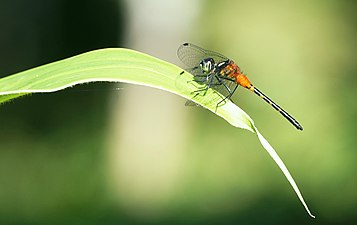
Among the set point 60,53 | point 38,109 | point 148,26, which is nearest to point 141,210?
point 148,26

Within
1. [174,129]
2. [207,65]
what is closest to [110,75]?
[207,65]

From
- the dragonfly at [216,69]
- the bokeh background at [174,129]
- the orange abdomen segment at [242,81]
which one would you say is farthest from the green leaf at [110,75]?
the bokeh background at [174,129]

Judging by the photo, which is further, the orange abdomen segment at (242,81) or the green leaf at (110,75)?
the orange abdomen segment at (242,81)

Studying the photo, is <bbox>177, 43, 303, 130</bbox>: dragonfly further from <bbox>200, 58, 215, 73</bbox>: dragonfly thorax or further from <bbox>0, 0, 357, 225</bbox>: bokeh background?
<bbox>0, 0, 357, 225</bbox>: bokeh background

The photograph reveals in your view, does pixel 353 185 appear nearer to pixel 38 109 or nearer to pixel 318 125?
pixel 318 125

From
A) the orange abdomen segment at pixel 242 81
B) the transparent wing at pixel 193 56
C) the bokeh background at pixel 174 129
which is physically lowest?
the orange abdomen segment at pixel 242 81

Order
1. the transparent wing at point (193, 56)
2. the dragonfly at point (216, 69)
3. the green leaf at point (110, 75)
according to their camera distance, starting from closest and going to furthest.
Answer: the green leaf at point (110, 75) → the dragonfly at point (216, 69) → the transparent wing at point (193, 56)

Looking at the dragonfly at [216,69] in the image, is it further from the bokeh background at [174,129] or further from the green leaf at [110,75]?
the bokeh background at [174,129]
